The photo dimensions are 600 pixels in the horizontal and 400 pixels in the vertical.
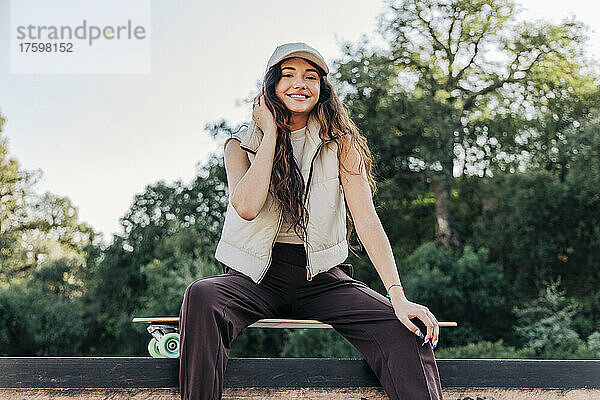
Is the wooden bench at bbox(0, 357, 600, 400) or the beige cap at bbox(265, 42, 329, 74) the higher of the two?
the beige cap at bbox(265, 42, 329, 74)

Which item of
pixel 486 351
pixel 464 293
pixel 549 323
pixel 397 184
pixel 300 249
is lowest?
pixel 486 351

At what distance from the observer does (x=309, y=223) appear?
1.82 metres

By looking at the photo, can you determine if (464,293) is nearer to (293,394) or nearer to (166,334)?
(166,334)

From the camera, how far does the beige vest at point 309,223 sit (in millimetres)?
1753

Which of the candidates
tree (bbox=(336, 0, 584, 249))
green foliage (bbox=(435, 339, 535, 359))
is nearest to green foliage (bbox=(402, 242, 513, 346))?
green foliage (bbox=(435, 339, 535, 359))

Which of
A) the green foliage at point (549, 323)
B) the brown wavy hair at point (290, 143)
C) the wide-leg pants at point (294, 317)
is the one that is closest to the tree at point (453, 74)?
the green foliage at point (549, 323)

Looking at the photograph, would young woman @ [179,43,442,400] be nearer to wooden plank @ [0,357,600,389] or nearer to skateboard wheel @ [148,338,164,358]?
wooden plank @ [0,357,600,389]

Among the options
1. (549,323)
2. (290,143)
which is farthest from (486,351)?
(290,143)

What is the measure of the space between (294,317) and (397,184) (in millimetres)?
8673

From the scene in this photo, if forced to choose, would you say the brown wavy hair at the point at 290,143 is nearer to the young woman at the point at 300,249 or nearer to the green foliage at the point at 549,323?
the young woman at the point at 300,249

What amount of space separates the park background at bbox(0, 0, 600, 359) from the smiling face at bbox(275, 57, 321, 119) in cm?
730

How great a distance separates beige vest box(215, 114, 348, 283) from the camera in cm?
175

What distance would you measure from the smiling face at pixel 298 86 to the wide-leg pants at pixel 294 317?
1.39 feet

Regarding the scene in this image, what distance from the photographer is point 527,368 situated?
1.79m
